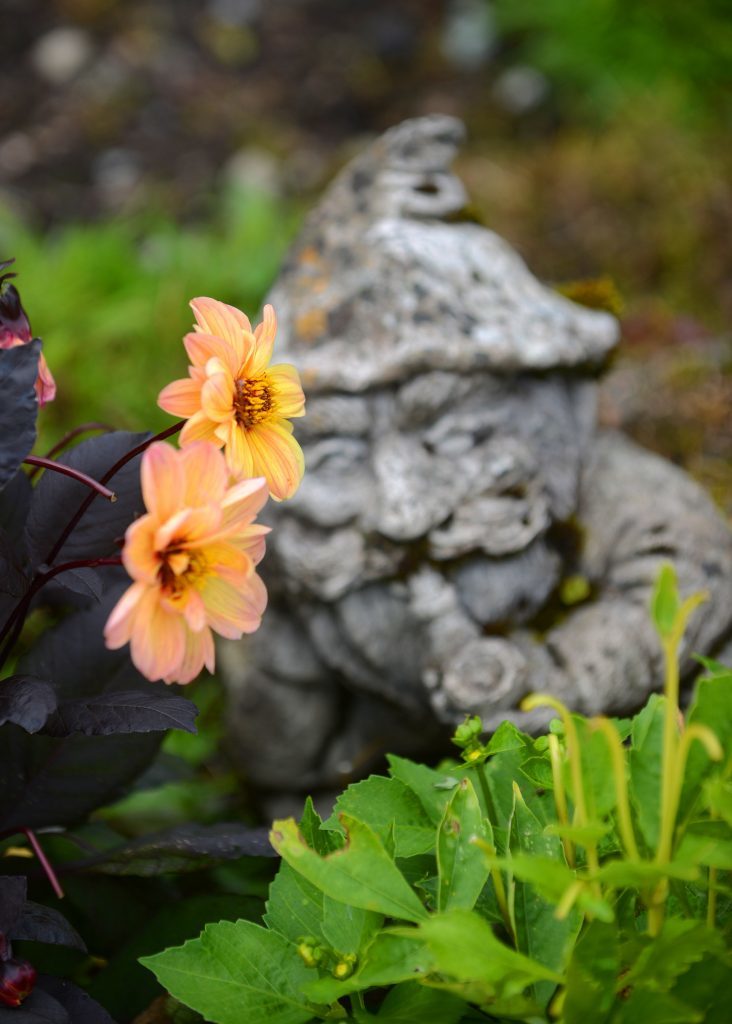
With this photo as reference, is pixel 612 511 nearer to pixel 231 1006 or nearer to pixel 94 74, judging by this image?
pixel 231 1006

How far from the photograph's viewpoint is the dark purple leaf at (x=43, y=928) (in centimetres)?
115

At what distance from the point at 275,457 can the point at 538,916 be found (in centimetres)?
53

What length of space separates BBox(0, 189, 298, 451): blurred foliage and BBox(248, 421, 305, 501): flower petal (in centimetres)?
167

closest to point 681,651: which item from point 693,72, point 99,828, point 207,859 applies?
point 207,859

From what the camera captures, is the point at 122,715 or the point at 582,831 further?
the point at 122,715

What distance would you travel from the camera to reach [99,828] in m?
1.60

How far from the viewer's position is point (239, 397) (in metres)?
1.08

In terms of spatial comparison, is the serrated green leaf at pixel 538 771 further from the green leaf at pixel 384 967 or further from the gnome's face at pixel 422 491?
the gnome's face at pixel 422 491

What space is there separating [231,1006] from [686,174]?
3507mm

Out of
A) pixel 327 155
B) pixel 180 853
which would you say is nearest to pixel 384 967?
pixel 180 853

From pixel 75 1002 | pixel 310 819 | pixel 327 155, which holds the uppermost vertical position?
pixel 310 819

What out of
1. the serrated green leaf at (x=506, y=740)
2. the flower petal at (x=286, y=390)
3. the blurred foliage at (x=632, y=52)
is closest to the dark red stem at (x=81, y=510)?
the flower petal at (x=286, y=390)

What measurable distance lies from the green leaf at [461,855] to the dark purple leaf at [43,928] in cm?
44

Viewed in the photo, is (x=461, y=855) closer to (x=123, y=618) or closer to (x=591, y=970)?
(x=591, y=970)
